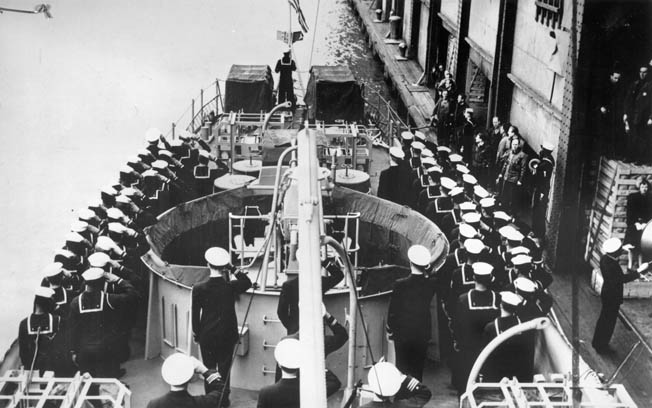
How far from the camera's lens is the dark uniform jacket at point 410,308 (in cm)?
624

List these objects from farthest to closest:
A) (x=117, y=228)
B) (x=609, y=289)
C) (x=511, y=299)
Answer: (x=609, y=289)
(x=117, y=228)
(x=511, y=299)

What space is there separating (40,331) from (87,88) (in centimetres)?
1980

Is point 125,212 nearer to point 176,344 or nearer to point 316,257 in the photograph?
point 176,344

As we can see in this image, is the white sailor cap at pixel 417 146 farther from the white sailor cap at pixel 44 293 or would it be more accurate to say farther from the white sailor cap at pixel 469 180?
the white sailor cap at pixel 44 293

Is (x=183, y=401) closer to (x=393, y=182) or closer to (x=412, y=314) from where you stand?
(x=412, y=314)

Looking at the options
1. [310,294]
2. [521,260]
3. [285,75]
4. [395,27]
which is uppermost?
[395,27]

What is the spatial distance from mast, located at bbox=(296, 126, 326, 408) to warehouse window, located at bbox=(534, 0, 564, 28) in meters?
7.73

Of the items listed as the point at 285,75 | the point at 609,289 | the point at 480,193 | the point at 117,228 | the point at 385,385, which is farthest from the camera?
the point at 285,75

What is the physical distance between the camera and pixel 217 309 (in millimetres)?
6070

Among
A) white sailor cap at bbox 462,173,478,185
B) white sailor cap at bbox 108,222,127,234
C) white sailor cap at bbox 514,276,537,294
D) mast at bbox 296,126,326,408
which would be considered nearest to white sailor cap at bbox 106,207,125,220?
white sailor cap at bbox 108,222,127,234

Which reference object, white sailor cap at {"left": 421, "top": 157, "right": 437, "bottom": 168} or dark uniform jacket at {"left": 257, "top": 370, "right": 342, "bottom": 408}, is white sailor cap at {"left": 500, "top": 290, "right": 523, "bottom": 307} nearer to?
dark uniform jacket at {"left": 257, "top": 370, "right": 342, "bottom": 408}

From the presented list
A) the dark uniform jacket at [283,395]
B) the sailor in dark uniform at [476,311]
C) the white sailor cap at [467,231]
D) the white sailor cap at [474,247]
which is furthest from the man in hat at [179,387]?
the white sailor cap at [467,231]

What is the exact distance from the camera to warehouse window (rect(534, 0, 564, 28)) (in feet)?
36.0

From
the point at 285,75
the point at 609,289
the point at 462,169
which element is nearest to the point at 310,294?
the point at 609,289
